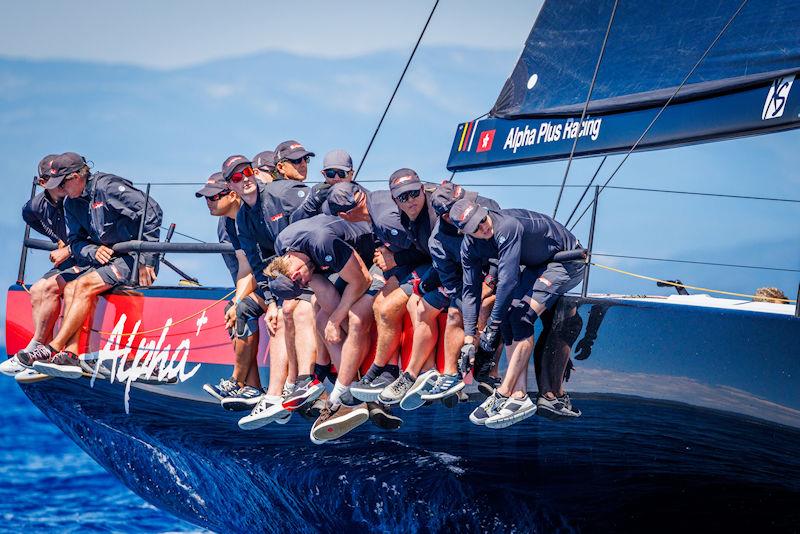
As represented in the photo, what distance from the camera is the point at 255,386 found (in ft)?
18.7

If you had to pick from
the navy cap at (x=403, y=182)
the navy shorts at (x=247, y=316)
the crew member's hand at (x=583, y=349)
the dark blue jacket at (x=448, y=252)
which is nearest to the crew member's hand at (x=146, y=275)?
the navy shorts at (x=247, y=316)

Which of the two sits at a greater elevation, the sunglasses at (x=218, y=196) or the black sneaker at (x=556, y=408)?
the sunglasses at (x=218, y=196)

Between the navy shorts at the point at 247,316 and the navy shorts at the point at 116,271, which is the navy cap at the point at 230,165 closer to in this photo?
the navy shorts at the point at 247,316

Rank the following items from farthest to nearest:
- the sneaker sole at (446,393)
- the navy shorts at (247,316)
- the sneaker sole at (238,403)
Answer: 1. the navy shorts at (247,316)
2. the sneaker sole at (238,403)
3. the sneaker sole at (446,393)

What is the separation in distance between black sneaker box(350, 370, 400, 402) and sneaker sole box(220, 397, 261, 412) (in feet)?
2.70

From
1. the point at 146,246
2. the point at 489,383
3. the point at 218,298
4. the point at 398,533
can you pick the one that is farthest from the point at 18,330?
the point at 489,383

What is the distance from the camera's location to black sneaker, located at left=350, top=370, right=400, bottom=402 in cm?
482

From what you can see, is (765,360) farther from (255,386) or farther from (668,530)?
(255,386)

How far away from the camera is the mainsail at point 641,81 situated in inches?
196

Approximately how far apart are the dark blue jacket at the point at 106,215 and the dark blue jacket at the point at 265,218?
1419mm

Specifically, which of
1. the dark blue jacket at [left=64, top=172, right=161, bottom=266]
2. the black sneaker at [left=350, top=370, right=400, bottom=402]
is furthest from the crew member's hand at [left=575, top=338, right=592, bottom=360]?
the dark blue jacket at [left=64, top=172, right=161, bottom=266]

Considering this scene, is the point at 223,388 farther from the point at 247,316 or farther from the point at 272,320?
the point at 272,320

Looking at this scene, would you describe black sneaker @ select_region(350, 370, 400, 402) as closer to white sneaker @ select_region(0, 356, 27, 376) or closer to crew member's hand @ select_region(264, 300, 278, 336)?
crew member's hand @ select_region(264, 300, 278, 336)

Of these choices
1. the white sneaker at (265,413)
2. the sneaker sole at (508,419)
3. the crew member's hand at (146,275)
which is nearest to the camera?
the sneaker sole at (508,419)
